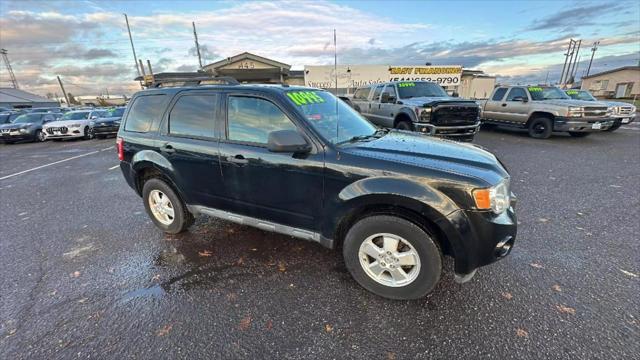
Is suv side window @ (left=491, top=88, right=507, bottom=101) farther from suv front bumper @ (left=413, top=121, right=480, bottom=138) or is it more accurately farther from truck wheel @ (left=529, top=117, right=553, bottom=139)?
suv front bumper @ (left=413, top=121, right=480, bottom=138)

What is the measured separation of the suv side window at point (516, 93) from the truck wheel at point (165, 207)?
38.6ft

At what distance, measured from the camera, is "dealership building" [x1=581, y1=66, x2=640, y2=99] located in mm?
35250

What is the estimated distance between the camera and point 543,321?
2.19m

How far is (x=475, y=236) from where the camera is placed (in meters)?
2.17

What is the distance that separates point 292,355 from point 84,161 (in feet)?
33.6

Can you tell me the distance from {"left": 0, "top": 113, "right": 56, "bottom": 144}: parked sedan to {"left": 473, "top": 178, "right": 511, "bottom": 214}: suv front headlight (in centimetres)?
2035

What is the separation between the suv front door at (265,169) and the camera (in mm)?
2619

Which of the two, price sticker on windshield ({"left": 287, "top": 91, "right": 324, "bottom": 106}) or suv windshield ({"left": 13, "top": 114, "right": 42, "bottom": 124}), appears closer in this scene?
price sticker on windshield ({"left": 287, "top": 91, "right": 324, "bottom": 106})

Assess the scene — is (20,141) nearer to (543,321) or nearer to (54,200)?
(54,200)

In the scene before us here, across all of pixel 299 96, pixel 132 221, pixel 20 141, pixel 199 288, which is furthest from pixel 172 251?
pixel 20 141

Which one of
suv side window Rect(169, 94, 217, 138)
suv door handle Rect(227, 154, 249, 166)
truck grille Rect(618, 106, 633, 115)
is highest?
suv side window Rect(169, 94, 217, 138)

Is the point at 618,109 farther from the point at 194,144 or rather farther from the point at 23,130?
the point at 23,130

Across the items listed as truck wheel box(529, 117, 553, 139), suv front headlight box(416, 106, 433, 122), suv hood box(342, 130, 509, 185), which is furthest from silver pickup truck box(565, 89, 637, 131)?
suv hood box(342, 130, 509, 185)

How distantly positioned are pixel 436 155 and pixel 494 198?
0.55m
